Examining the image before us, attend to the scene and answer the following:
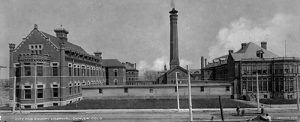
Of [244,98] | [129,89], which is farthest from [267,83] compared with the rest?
[129,89]

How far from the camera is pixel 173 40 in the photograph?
257 ft

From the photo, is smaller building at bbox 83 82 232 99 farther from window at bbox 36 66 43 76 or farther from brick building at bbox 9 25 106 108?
window at bbox 36 66 43 76

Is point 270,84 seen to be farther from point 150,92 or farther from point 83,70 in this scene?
point 83,70

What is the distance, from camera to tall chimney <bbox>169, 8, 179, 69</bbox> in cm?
7812

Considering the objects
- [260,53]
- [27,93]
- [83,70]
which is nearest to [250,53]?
[260,53]

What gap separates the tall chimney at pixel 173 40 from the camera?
256 ft

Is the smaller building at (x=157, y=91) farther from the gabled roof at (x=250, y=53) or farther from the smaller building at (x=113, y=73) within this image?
the smaller building at (x=113, y=73)

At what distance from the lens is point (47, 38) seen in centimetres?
4053

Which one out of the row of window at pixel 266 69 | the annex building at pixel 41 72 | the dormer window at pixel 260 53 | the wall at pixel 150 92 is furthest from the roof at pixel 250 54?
the annex building at pixel 41 72

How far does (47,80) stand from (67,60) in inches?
189

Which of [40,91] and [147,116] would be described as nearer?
[147,116]

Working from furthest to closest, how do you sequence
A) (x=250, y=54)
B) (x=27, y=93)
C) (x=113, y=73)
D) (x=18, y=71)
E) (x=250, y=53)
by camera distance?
(x=113, y=73) → (x=250, y=53) → (x=250, y=54) → (x=18, y=71) → (x=27, y=93)

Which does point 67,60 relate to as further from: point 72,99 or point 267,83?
point 267,83

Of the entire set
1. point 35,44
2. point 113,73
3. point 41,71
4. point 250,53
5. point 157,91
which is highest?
point 35,44
